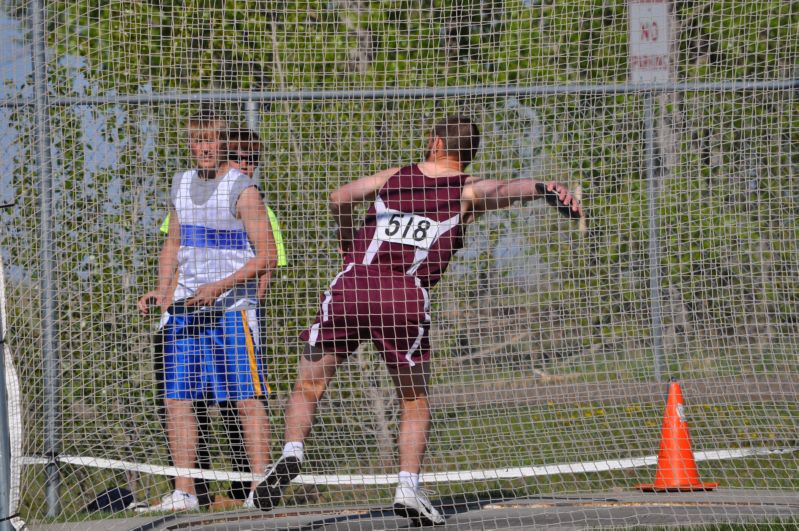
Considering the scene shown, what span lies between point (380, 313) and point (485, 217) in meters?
1.33

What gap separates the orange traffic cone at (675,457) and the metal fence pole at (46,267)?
3.04 metres

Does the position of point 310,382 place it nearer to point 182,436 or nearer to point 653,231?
point 182,436

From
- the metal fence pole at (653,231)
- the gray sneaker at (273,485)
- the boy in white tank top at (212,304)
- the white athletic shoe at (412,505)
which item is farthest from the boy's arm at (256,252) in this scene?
the metal fence pole at (653,231)

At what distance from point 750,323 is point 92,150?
3.63 metres

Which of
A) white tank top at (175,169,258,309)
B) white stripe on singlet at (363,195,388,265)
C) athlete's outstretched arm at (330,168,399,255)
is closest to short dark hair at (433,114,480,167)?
athlete's outstretched arm at (330,168,399,255)

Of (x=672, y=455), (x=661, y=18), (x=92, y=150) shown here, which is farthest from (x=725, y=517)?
(x=92, y=150)

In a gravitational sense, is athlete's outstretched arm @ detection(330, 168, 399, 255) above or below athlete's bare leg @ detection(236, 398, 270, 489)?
above

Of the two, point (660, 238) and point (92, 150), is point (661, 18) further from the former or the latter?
point (92, 150)

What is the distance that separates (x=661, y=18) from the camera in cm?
589

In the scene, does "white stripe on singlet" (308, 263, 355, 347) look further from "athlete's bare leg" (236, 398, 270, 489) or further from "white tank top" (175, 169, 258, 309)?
"athlete's bare leg" (236, 398, 270, 489)

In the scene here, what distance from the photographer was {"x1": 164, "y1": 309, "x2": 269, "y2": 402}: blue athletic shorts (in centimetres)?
559

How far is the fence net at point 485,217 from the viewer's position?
19.1 feet

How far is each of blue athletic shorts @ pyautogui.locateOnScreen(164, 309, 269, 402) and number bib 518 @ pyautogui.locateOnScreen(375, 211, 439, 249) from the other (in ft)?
3.10

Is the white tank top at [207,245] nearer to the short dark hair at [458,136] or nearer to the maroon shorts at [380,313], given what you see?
the maroon shorts at [380,313]
